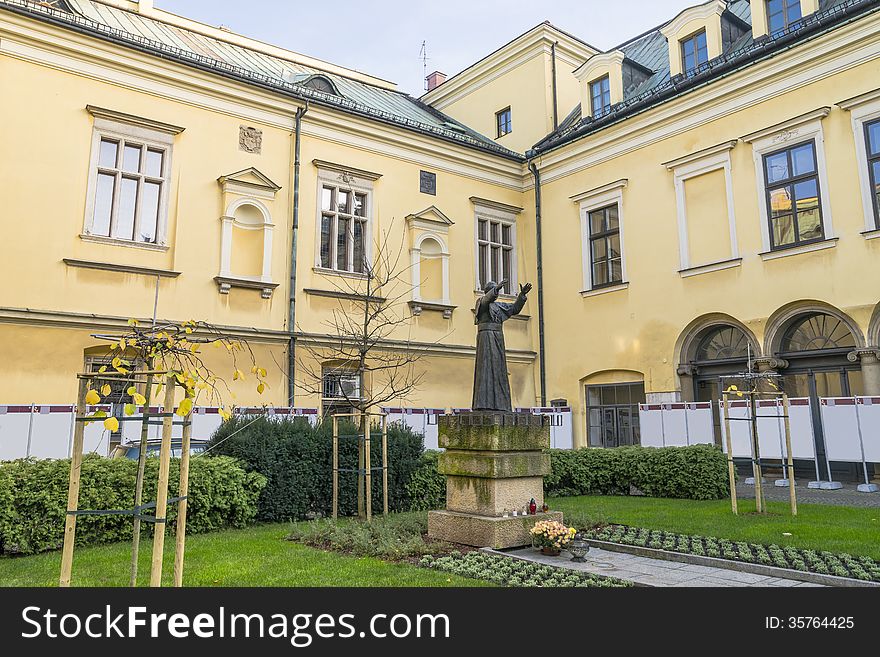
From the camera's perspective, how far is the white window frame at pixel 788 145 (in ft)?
49.5

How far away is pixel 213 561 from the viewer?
759 cm

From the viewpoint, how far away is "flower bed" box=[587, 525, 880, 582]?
6782 mm

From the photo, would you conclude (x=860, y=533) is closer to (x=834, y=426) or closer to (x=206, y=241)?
(x=834, y=426)

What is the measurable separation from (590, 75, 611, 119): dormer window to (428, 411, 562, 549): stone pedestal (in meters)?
14.8

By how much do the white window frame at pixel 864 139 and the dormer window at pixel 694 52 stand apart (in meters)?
4.78

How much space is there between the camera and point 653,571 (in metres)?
7.12

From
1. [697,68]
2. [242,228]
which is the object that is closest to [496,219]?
[697,68]

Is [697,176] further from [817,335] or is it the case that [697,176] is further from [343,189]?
[343,189]

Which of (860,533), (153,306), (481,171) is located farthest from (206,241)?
(860,533)

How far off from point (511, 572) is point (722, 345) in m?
12.1

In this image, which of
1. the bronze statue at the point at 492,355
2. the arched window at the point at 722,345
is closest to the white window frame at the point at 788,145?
the arched window at the point at 722,345

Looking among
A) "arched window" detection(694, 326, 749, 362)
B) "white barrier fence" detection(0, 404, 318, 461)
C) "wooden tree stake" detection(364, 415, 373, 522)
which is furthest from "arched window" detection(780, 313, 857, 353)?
"white barrier fence" detection(0, 404, 318, 461)

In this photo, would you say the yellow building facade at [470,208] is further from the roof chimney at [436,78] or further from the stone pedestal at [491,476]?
the stone pedestal at [491,476]

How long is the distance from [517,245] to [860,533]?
47.9ft
